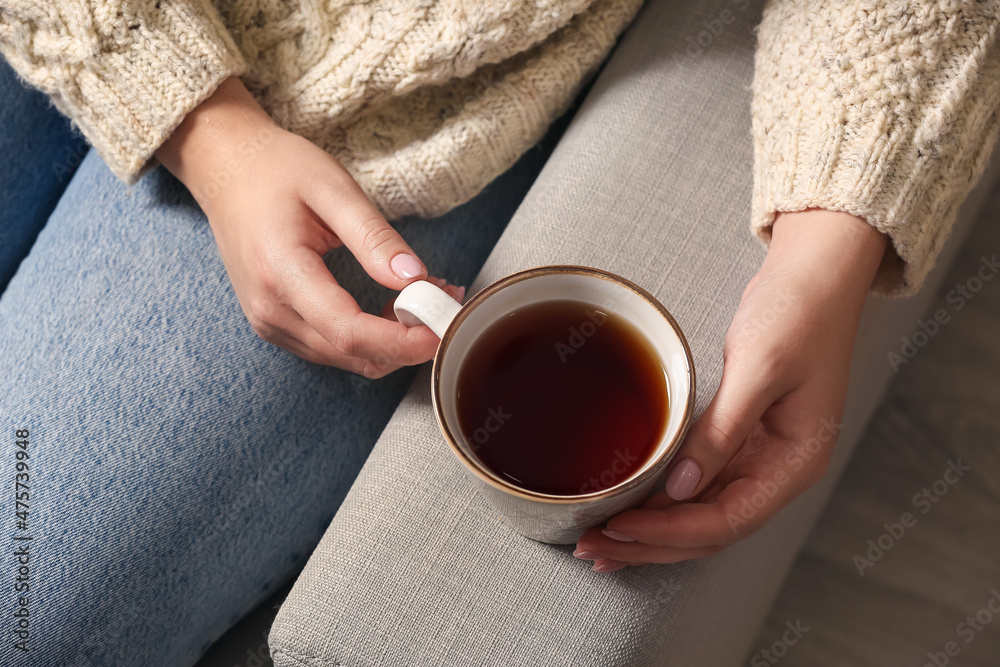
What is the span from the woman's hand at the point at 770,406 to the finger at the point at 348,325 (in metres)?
0.25

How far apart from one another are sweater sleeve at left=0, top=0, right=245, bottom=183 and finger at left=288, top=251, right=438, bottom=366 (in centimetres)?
23

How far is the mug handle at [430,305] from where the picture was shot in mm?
509

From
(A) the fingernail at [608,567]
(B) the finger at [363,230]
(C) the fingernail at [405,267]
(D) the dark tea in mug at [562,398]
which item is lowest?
(A) the fingernail at [608,567]

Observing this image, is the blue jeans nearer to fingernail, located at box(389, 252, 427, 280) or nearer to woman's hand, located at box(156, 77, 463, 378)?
woman's hand, located at box(156, 77, 463, 378)

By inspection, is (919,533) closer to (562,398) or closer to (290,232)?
(562,398)

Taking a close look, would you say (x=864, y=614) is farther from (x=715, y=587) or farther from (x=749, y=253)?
(x=749, y=253)

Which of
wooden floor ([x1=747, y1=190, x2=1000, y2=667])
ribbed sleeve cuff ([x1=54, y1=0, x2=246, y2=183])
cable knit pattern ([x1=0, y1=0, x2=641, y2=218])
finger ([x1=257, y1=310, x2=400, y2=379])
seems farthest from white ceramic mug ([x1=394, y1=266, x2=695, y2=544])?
wooden floor ([x1=747, y1=190, x2=1000, y2=667])

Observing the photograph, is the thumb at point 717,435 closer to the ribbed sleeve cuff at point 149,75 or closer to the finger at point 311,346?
the finger at point 311,346

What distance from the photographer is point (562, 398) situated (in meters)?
0.58

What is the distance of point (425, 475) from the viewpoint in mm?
666

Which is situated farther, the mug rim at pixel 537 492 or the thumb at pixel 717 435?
the thumb at pixel 717 435

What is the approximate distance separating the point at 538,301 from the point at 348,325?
19 cm

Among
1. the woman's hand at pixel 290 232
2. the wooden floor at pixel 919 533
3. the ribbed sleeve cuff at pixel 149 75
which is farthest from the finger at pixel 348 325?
the wooden floor at pixel 919 533

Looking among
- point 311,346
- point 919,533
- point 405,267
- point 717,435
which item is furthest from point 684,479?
point 919,533
